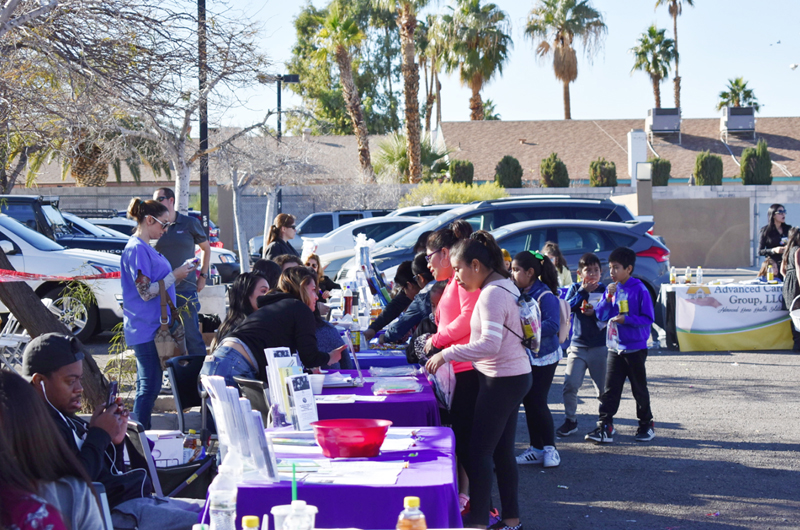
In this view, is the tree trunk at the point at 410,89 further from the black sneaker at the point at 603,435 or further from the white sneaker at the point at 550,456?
the white sneaker at the point at 550,456

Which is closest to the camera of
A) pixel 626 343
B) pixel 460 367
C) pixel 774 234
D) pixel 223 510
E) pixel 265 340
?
pixel 223 510

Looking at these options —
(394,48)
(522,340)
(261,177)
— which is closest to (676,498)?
(522,340)

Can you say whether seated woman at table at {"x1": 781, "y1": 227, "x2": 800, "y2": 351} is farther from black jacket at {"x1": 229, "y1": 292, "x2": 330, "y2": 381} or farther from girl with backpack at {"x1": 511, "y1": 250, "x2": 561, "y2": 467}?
black jacket at {"x1": 229, "y1": 292, "x2": 330, "y2": 381}

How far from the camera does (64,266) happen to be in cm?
1133

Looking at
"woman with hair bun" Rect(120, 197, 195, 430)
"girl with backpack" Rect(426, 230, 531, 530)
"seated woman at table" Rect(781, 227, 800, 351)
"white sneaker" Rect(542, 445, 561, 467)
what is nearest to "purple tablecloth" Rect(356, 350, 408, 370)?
"white sneaker" Rect(542, 445, 561, 467)

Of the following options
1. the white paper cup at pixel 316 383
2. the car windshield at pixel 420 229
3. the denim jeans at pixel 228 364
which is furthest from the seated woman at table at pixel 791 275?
the denim jeans at pixel 228 364

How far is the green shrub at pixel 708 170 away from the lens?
30719 millimetres

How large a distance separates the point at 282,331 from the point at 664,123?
37092 mm

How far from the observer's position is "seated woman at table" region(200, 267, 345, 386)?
16.4 ft

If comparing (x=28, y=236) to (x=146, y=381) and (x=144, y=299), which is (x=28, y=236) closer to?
(x=144, y=299)

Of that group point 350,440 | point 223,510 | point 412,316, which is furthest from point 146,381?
point 223,510

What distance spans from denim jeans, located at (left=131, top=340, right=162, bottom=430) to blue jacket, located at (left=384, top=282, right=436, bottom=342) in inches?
74.1

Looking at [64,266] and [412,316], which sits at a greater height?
[64,266]

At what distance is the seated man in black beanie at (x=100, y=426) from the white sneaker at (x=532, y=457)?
317 cm
